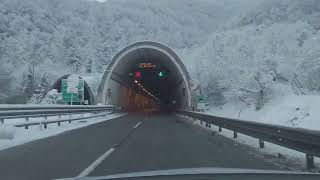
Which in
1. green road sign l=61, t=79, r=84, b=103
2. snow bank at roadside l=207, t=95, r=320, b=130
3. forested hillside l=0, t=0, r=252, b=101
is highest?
forested hillside l=0, t=0, r=252, b=101

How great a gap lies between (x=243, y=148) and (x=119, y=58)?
43.5m

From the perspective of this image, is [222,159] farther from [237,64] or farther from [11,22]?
[11,22]

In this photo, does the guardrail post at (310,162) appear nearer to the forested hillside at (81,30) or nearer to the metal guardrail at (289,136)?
the metal guardrail at (289,136)

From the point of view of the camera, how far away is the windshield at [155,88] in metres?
12.8

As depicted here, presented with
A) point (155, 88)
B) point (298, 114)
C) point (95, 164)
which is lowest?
point (95, 164)

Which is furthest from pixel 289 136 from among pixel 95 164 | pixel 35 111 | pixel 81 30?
pixel 81 30

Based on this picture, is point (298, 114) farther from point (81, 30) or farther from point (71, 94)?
point (81, 30)

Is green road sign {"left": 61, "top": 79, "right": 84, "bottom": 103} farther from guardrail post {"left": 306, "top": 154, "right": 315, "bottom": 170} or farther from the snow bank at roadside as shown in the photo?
guardrail post {"left": 306, "top": 154, "right": 315, "bottom": 170}

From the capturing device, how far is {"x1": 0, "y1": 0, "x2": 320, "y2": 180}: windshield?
12.8 metres

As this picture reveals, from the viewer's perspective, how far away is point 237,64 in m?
68.7

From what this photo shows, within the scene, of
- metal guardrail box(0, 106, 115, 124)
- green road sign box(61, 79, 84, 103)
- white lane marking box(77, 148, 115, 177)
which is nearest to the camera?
white lane marking box(77, 148, 115, 177)

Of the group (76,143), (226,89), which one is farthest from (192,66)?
(76,143)

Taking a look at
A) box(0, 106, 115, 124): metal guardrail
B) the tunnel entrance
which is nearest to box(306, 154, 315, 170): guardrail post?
box(0, 106, 115, 124): metal guardrail

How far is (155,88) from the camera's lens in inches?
3999
